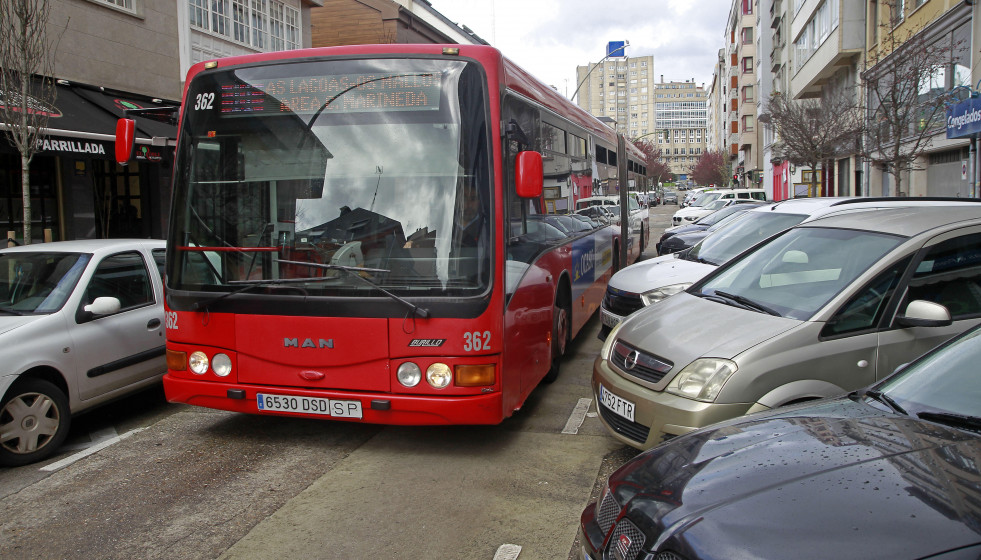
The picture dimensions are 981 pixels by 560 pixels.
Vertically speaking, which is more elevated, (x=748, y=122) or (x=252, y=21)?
(x=748, y=122)

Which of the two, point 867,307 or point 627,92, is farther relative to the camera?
point 627,92

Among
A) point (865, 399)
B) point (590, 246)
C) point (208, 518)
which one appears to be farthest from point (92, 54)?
point (865, 399)

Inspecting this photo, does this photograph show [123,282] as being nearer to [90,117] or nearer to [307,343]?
[307,343]

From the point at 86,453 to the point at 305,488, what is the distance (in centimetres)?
200

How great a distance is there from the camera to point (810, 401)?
3.51m

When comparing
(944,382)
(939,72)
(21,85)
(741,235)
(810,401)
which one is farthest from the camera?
(939,72)

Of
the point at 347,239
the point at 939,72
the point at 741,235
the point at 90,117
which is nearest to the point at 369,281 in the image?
the point at 347,239

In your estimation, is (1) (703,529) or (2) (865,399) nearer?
(1) (703,529)

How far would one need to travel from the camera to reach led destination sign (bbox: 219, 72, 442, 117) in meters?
5.12

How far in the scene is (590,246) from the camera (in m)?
9.48

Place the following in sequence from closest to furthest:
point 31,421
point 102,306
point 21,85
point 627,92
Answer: point 31,421 < point 102,306 < point 21,85 < point 627,92

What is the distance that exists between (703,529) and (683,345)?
2364mm

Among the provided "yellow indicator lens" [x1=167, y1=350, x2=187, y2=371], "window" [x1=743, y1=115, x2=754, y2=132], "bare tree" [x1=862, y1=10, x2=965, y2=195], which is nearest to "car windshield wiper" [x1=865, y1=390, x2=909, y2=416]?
"yellow indicator lens" [x1=167, y1=350, x2=187, y2=371]

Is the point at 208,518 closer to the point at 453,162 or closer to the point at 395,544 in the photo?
the point at 395,544
